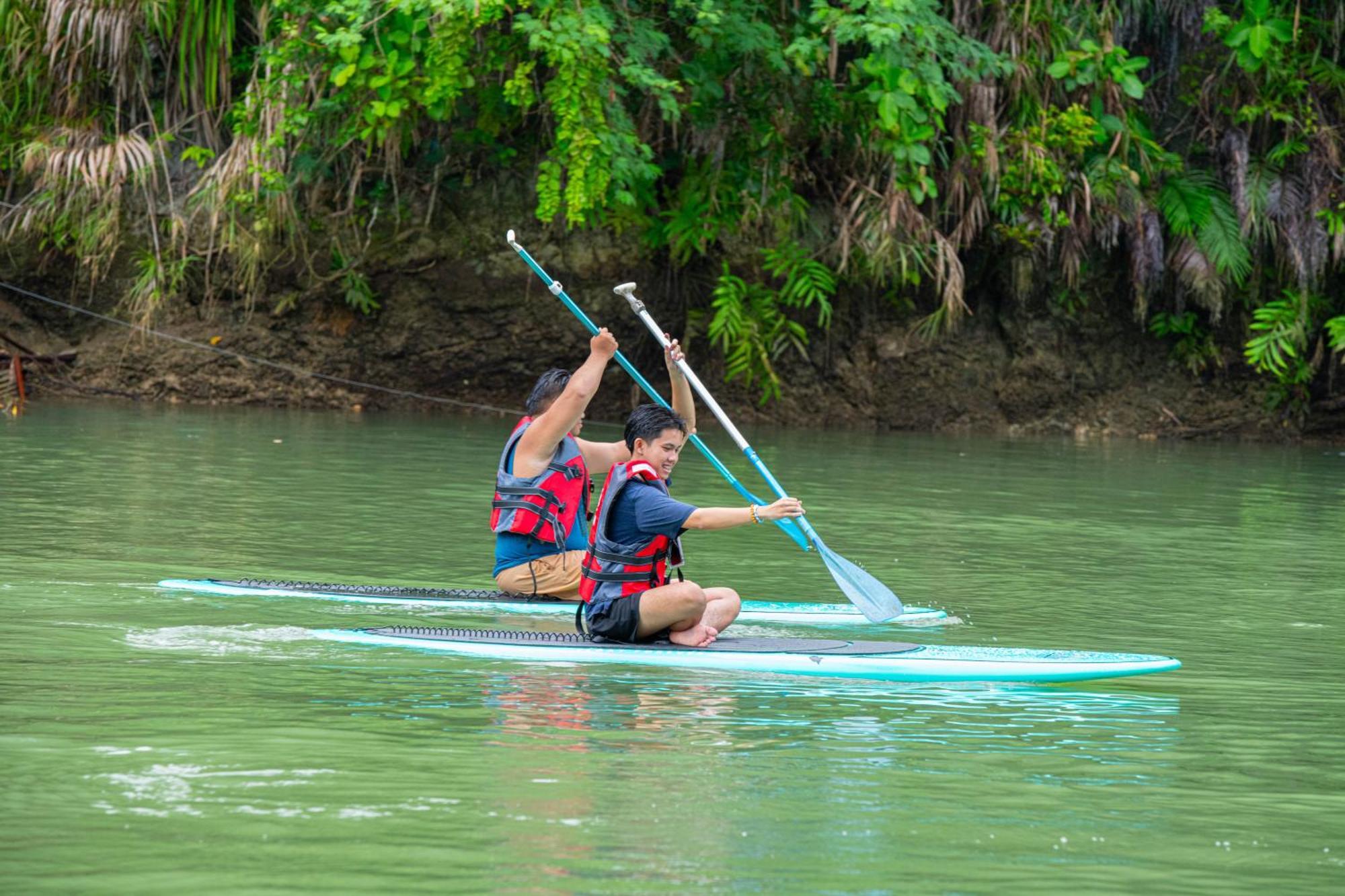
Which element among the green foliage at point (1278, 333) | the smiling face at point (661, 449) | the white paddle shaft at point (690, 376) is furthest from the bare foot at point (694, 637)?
the green foliage at point (1278, 333)

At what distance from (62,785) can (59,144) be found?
1497 cm

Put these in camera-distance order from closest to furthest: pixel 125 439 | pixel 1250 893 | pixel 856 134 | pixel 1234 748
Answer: pixel 1250 893
pixel 1234 748
pixel 125 439
pixel 856 134

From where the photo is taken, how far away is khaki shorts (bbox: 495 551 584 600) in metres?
7.76

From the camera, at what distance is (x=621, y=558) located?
6523 millimetres

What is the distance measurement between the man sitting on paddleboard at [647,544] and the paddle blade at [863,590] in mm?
734

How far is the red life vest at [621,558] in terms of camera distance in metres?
6.44

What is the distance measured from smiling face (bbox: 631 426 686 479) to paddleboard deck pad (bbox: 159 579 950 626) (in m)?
1.28

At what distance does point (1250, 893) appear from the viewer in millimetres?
3848

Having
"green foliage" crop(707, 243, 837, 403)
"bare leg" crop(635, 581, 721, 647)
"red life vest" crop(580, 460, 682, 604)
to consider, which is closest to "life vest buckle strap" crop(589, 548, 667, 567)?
"red life vest" crop(580, 460, 682, 604)

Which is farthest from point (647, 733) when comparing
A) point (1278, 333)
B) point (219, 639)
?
point (1278, 333)

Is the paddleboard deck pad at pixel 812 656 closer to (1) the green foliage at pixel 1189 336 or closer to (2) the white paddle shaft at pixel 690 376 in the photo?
(2) the white paddle shaft at pixel 690 376

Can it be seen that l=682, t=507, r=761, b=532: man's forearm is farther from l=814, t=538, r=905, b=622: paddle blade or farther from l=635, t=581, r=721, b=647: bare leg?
l=814, t=538, r=905, b=622: paddle blade

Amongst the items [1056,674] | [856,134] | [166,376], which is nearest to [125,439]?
[166,376]

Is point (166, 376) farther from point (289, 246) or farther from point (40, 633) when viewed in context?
point (40, 633)
